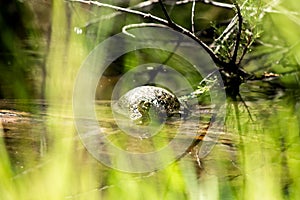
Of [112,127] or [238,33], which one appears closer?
[112,127]

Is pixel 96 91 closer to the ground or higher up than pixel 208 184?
higher up

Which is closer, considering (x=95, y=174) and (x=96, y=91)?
(x=95, y=174)

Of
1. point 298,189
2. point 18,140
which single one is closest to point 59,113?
point 18,140

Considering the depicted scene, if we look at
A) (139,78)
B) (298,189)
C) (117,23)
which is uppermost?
(117,23)

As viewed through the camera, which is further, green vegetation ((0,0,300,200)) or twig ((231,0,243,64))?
twig ((231,0,243,64))

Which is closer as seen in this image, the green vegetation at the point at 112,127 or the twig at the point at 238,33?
the green vegetation at the point at 112,127

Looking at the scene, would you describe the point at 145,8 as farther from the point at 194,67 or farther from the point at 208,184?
the point at 208,184

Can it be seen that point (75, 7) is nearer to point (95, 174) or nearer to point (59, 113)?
point (59, 113)

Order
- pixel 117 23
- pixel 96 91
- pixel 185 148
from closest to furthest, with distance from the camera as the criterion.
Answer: pixel 185 148, pixel 96 91, pixel 117 23

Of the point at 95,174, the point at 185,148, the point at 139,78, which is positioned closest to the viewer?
the point at 95,174

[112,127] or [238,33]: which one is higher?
[238,33]
